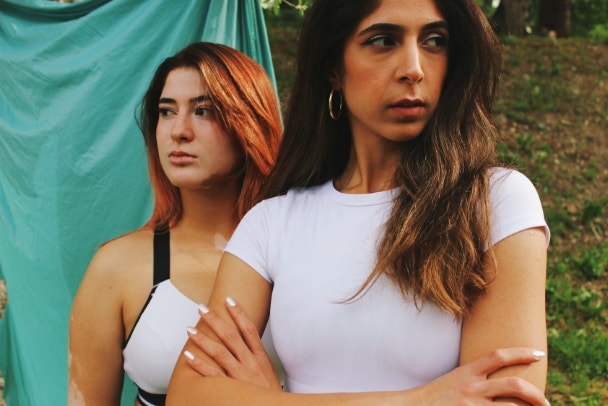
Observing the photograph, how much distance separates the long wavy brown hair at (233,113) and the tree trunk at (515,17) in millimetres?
7575

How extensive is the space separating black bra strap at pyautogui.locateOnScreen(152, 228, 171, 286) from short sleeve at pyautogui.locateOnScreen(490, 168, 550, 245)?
974 mm

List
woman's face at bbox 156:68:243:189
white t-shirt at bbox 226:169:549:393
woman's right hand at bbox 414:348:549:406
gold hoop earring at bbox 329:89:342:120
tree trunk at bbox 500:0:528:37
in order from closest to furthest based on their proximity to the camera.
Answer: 1. woman's right hand at bbox 414:348:549:406
2. white t-shirt at bbox 226:169:549:393
3. gold hoop earring at bbox 329:89:342:120
4. woman's face at bbox 156:68:243:189
5. tree trunk at bbox 500:0:528:37

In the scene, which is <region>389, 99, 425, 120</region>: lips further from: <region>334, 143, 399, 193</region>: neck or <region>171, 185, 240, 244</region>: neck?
<region>171, 185, 240, 244</region>: neck

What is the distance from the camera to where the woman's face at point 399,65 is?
1604 mm

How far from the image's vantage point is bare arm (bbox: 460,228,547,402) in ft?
4.70

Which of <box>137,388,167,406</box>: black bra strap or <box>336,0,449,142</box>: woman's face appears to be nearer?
<box>336,0,449,142</box>: woman's face

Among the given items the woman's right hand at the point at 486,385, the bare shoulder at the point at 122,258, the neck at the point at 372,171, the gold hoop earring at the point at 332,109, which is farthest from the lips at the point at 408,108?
the bare shoulder at the point at 122,258

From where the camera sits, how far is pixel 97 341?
2117 mm

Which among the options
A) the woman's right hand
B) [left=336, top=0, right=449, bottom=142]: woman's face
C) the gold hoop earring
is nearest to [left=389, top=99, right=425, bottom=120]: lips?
[left=336, top=0, right=449, bottom=142]: woman's face

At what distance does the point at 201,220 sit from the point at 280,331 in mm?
733

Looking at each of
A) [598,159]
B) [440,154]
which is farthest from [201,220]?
[598,159]

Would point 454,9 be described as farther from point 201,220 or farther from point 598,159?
point 598,159

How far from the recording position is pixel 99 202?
2758 millimetres

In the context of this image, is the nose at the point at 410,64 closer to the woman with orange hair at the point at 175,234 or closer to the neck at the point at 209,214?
the woman with orange hair at the point at 175,234
